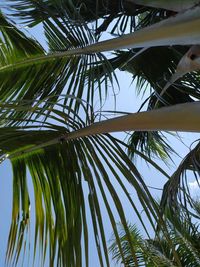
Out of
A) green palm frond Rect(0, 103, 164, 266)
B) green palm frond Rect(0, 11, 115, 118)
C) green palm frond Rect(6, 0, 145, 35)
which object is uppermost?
green palm frond Rect(6, 0, 145, 35)

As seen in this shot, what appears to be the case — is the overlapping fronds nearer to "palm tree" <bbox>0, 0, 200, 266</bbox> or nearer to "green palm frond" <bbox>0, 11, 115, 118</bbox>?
"palm tree" <bbox>0, 0, 200, 266</bbox>

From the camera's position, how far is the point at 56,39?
2.00 metres

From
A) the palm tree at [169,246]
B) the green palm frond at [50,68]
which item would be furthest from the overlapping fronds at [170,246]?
the green palm frond at [50,68]

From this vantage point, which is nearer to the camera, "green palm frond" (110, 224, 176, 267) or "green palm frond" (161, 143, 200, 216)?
"green palm frond" (161, 143, 200, 216)

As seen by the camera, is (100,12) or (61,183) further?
(100,12)

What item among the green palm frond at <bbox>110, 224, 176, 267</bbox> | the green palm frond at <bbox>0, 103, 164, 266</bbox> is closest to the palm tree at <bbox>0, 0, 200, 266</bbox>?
the green palm frond at <bbox>0, 103, 164, 266</bbox>

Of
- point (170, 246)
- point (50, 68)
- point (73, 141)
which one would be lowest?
point (170, 246)

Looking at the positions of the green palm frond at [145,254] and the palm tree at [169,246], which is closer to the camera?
the palm tree at [169,246]

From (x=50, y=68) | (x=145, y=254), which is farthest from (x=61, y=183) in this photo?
(x=145, y=254)

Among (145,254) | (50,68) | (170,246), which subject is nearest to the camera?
(170,246)

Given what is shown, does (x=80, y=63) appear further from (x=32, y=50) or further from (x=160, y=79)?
(x=160, y=79)

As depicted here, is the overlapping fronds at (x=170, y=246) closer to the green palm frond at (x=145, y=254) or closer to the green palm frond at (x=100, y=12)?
the green palm frond at (x=145, y=254)

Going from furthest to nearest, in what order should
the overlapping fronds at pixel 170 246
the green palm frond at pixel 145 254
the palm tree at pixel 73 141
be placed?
the green palm frond at pixel 145 254
the overlapping fronds at pixel 170 246
the palm tree at pixel 73 141

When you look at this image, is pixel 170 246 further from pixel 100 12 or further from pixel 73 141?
pixel 100 12
